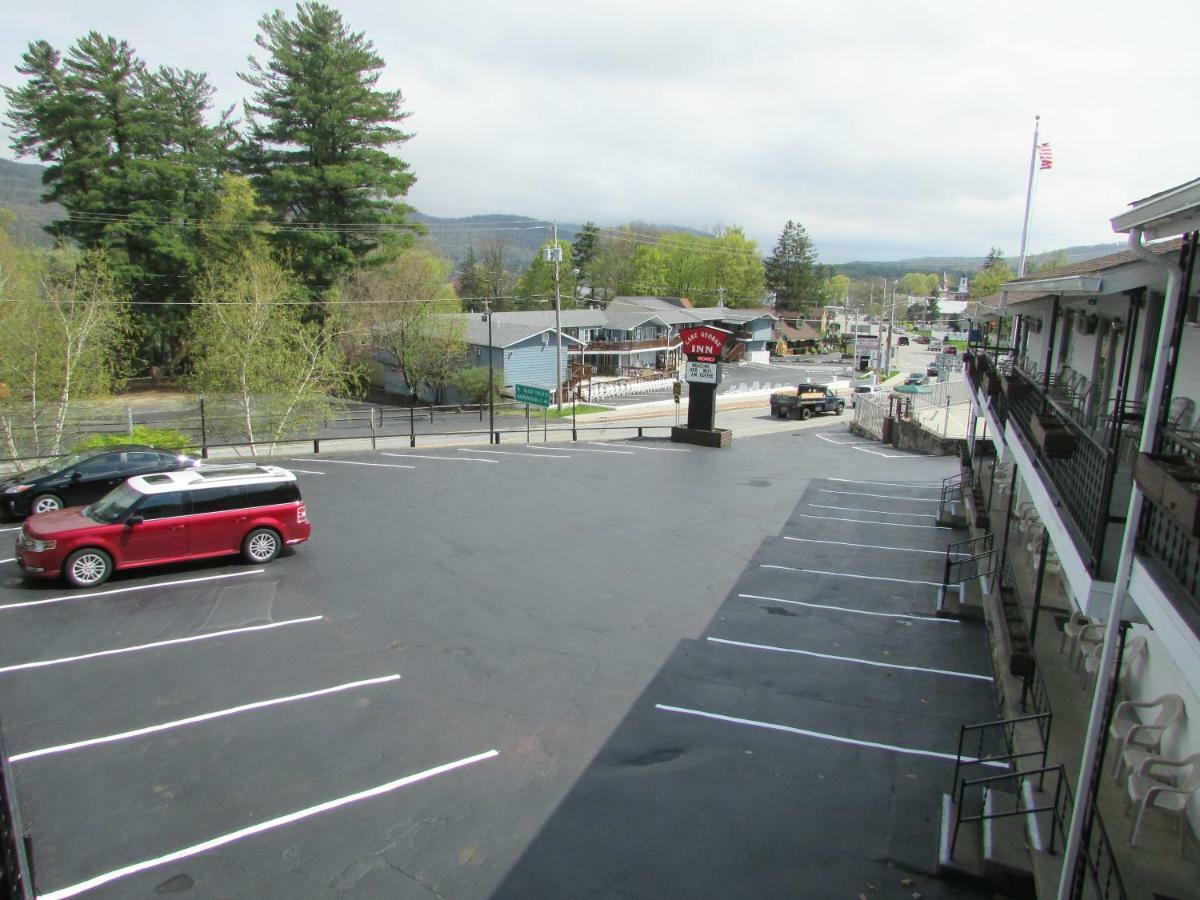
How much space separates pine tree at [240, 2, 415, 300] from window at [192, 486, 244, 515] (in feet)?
127

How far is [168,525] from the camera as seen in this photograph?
1314 centimetres

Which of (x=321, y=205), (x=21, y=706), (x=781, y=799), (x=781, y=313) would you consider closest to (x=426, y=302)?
(x=321, y=205)

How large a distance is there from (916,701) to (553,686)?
4.80 metres

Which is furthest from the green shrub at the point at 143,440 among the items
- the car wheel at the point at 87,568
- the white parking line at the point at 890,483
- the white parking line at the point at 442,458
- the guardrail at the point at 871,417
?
the guardrail at the point at 871,417

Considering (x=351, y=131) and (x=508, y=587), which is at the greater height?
(x=351, y=131)

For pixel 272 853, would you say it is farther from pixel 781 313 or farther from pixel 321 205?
pixel 781 313

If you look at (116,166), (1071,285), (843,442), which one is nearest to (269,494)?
(1071,285)

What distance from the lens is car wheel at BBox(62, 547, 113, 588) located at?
12422 millimetres

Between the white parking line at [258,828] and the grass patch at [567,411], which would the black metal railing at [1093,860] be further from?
the grass patch at [567,411]

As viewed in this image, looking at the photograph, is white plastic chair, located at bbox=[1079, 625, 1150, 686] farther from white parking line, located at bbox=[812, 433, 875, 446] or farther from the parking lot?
white parking line, located at bbox=[812, 433, 875, 446]

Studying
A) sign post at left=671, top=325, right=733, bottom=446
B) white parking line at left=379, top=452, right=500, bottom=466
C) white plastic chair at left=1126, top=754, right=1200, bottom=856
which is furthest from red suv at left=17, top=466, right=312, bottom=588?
sign post at left=671, top=325, right=733, bottom=446

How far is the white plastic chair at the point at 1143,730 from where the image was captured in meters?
7.05

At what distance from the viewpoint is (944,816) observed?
7.02 meters

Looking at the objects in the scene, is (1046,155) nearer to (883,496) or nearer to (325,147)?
(883,496)
